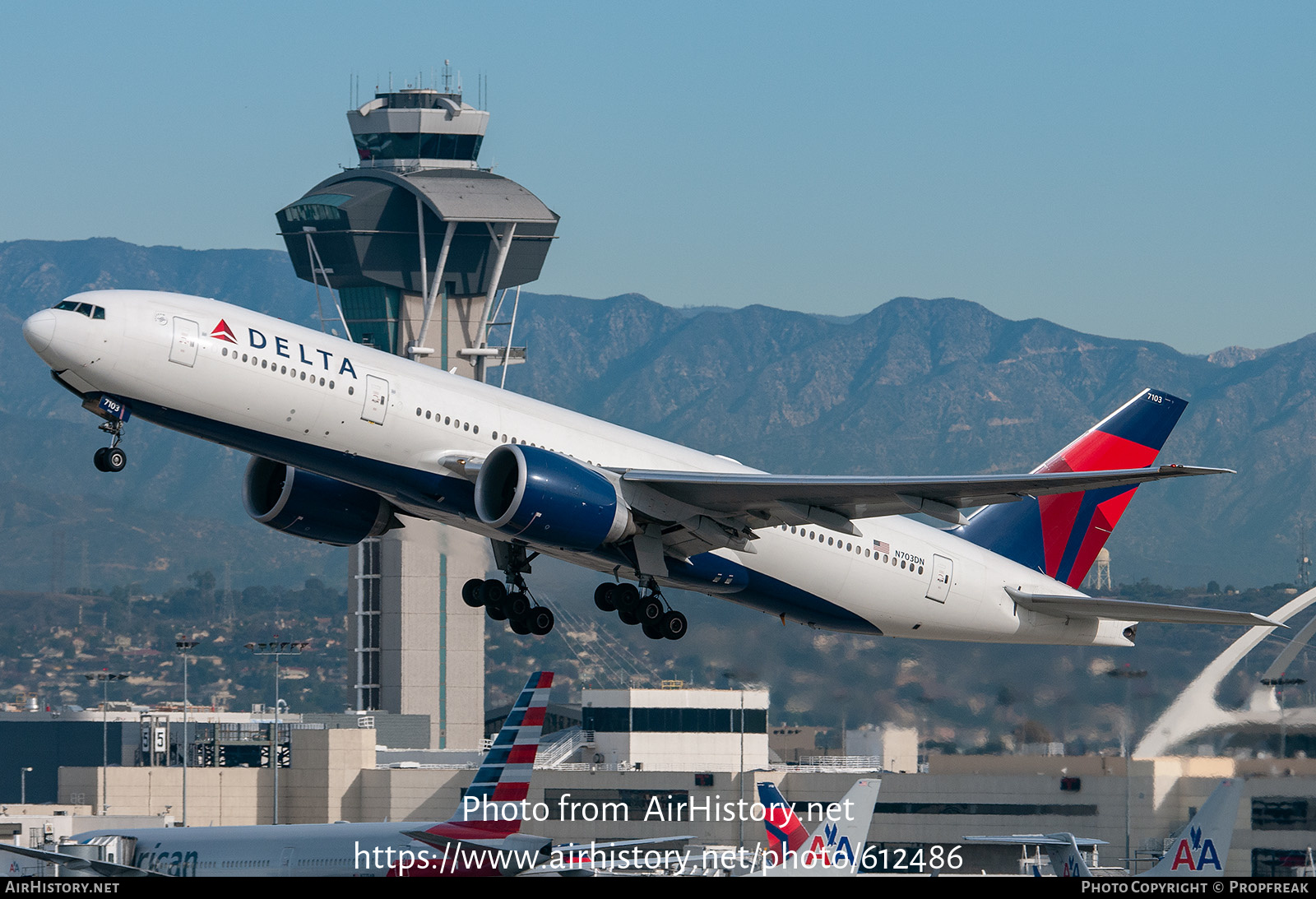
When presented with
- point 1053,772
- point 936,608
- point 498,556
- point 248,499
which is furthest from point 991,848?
point 248,499

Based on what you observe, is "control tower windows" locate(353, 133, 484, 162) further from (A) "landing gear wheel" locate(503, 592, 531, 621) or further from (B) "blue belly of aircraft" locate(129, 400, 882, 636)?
(B) "blue belly of aircraft" locate(129, 400, 882, 636)

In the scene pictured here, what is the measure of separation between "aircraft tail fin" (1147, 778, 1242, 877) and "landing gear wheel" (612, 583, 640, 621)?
10570 mm

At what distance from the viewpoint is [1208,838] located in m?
34.3

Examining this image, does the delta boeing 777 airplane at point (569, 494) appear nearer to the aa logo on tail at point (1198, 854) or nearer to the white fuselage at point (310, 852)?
the aa logo on tail at point (1198, 854)

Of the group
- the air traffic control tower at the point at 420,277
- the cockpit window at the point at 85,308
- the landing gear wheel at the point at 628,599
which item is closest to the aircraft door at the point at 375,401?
the cockpit window at the point at 85,308

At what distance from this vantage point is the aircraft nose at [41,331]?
103 ft

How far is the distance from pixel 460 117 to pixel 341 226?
1157 cm

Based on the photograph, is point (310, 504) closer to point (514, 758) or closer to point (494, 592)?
point (494, 592)

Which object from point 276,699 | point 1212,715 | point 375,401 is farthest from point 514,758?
point 276,699

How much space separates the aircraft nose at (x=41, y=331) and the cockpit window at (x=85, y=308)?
242mm

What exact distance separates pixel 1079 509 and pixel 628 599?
11.8 m

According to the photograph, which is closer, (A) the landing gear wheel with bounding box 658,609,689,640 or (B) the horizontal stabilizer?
(B) the horizontal stabilizer

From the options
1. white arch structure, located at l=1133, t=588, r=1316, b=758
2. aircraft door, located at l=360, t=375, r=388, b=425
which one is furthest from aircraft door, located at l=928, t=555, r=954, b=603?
aircraft door, located at l=360, t=375, r=388, b=425

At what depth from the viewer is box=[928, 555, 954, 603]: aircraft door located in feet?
131
